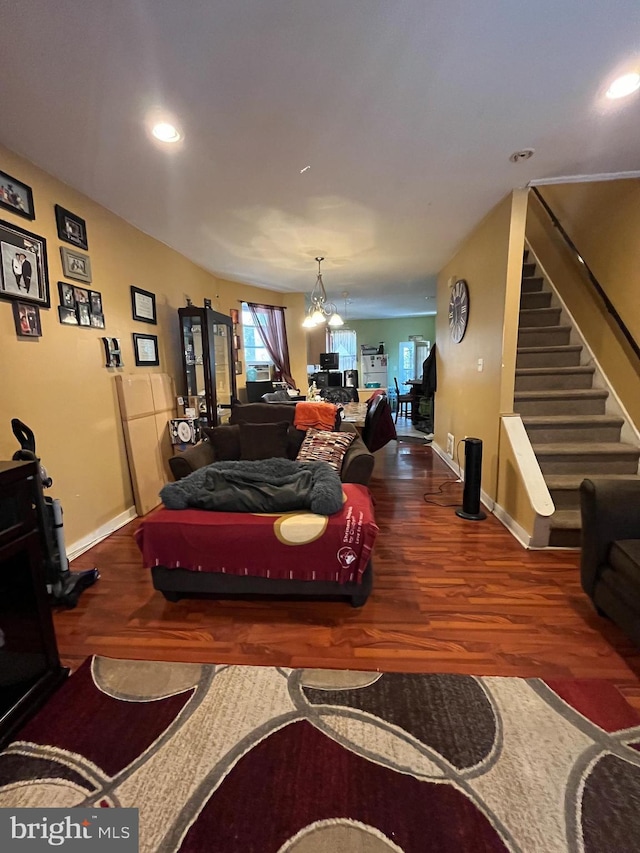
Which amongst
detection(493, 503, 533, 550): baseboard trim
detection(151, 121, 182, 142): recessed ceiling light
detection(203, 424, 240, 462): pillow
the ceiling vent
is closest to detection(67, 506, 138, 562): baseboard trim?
detection(203, 424, 240, 462): pillow

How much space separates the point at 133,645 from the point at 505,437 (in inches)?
112

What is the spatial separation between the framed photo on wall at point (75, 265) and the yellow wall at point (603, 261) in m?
4.23

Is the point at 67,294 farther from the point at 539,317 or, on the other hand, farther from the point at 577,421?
the point at 539,317

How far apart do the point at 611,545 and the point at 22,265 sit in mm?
3608

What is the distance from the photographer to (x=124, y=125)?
1860 mm

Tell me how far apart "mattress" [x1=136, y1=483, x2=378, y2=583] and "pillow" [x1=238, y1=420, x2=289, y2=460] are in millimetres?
1107

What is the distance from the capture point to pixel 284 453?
10.0 ft

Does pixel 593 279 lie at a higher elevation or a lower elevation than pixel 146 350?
higher

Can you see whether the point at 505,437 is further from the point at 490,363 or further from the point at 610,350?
the point at 610,350

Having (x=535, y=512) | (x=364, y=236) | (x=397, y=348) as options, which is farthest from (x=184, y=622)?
(x=397, y=348)

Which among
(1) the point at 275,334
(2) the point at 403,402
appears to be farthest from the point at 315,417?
(2) the point at 403,402

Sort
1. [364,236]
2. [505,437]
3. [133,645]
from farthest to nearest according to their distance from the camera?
1. [364,236]
2. [505,437]
3. [133,645]

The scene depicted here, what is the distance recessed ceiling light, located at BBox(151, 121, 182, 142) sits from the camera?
6.14 ft

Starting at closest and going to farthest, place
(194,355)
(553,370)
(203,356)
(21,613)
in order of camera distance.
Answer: (21,613)
(553,370)
(203,356)
(194,355)
